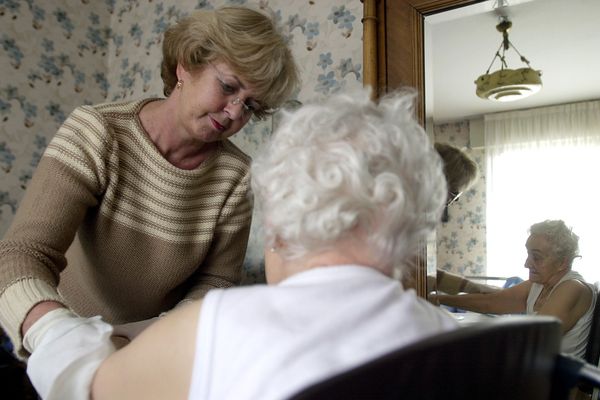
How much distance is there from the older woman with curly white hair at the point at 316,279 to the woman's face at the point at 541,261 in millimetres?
552

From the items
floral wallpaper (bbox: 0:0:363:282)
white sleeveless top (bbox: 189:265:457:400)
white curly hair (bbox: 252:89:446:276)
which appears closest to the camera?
white sleeveless top (bbox: 189:265:457:400)

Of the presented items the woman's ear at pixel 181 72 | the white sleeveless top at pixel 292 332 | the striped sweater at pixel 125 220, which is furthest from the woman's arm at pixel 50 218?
the white sleeveless top at pixel 292 332

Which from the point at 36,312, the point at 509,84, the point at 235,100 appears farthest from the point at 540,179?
the point at 36,312

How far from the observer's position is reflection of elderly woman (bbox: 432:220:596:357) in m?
1.13

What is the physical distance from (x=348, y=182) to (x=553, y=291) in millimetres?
761

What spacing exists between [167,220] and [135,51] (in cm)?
138

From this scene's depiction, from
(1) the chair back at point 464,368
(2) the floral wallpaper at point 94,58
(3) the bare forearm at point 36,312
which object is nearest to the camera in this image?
(1) the chair back at point 464,368

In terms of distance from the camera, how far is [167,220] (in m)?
1.34

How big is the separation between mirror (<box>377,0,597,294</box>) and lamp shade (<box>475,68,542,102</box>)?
0.31 ft

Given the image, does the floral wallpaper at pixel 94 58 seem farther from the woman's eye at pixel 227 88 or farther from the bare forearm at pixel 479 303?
the bare forearm at pixel 479 303

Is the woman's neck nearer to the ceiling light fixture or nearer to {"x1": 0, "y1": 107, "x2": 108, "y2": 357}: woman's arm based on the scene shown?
{"x1": 0, "y1": 107, "x2": 108, "y2": 357}: woman's arm

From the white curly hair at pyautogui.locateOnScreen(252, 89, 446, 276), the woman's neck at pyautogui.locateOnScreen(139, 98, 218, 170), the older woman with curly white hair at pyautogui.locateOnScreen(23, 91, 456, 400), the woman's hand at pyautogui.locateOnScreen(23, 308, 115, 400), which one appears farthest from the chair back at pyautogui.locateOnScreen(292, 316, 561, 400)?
the woman's neck at pyautogui.locateOnScreen(139, 98, 218, 170)

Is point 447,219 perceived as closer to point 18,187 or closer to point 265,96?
point 265,96

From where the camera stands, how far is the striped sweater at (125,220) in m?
1.09
